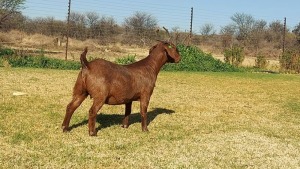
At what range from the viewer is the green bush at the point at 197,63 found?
24125mm

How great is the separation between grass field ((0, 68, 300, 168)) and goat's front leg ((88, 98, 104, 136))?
161 mm

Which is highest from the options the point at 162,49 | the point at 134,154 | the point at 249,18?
the point at 249,18

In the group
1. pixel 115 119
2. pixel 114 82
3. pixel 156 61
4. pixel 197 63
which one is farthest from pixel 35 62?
pixel 114 82

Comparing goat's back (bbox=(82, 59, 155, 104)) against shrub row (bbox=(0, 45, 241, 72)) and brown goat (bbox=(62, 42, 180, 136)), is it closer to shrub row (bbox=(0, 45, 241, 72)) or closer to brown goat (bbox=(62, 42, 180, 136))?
brown goat (bbox=(62, 42, 180, 136))

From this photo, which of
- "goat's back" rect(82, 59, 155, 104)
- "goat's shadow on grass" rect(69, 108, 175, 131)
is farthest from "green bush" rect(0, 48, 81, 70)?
"goat's back" rect(82, 59, 155, 104)

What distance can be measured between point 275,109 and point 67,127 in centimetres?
646

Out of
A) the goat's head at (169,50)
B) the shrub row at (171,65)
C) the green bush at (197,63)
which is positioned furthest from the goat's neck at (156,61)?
the green bush at (197,63)

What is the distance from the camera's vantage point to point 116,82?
758 cm

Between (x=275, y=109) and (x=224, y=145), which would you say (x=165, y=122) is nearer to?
(x=224, y=145)

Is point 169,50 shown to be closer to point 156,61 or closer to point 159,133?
point 156,61

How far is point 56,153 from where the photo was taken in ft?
20.9

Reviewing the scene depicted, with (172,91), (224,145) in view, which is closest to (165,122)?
(224,145)

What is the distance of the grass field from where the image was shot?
20.6ft

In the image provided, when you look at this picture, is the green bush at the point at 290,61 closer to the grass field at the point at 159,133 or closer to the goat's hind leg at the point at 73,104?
the grass field at the point at 159,133
